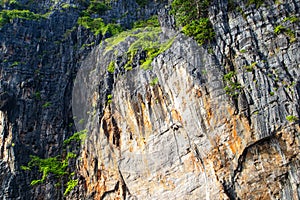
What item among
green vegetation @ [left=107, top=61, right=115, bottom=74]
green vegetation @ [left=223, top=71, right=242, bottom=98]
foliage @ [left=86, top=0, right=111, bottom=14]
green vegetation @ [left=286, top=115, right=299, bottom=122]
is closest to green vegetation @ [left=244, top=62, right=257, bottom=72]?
green vegetation @ [left=223, top=71, right=242, bottom=98]

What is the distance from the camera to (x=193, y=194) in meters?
15.2

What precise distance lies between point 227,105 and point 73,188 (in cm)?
859

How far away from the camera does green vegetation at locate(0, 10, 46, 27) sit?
2419cm

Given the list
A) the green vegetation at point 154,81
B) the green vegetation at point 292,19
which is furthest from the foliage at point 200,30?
the green vegetation at point 292,19

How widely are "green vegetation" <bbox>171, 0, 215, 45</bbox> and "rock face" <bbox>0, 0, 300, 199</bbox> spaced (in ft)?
1.22

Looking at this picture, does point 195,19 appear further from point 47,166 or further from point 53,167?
point 47,166

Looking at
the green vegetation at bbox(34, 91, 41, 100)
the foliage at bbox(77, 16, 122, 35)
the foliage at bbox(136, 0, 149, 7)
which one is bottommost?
the green vegetation at bbox(34, 91, 41, 100)

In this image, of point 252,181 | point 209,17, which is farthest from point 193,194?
point 209,17

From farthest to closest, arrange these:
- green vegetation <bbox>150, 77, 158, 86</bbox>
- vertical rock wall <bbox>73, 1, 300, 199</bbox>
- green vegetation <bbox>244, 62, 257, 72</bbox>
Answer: green vegetation <bbox>150, 77, 158, 86</bbox>, green vegetation <bbox>244, 62, 257, 72</bbox>, vertical rock wall <bbox>73, 1, 300, 199</bbox>

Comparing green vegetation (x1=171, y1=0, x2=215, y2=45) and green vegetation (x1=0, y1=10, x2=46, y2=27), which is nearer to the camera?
green vegetation (x1=171, y1=0, x2=215, y2=45)

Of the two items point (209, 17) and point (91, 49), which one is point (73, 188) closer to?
point (91, 49)

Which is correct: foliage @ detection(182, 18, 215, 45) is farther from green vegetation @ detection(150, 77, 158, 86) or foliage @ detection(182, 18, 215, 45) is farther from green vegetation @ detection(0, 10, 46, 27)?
green vegetation @ detection(0, 10, 46, 27)

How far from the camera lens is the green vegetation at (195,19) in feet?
55.8

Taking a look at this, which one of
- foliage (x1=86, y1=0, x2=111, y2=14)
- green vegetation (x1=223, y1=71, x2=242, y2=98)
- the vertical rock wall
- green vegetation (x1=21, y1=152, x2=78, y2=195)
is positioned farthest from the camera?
foliage (x1=86, y1=0, x2=111, y2=14)
